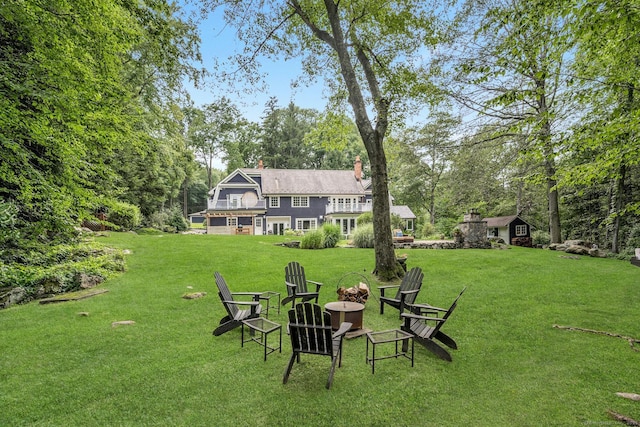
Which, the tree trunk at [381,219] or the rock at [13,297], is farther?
the tree trunk at [381,219]

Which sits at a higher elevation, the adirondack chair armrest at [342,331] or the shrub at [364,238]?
the shrub at [364,238]

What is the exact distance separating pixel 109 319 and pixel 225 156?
37.2 meters

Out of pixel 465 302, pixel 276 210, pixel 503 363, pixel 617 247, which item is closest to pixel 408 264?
pixel 465 302

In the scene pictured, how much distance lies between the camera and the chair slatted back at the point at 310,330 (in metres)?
3.53

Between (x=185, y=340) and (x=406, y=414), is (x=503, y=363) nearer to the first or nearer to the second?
(x=406, y=414)

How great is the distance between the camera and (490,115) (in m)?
14.6

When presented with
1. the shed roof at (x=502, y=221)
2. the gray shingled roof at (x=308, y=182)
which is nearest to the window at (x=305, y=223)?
the gray shingled roof at (x=308, y=182)

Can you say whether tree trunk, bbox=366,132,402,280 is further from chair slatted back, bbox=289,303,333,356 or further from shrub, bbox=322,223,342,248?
shrub, bbox=322,223,342,248

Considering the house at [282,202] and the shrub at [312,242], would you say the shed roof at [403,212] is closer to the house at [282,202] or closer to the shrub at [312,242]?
the house at [282,202]

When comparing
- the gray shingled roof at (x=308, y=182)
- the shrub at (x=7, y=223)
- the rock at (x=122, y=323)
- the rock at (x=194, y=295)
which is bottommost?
the rock at (x=122, y=323)

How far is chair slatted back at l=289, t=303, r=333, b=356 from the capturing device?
3.53 metres

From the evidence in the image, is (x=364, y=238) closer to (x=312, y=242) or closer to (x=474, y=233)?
(x=312, y=242)

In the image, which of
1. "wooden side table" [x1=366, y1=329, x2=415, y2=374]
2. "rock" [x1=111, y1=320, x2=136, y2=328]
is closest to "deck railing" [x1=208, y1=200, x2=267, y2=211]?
"rock" [x1=111, y1=320, x2=136, y2=328]

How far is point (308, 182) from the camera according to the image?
31.5m
